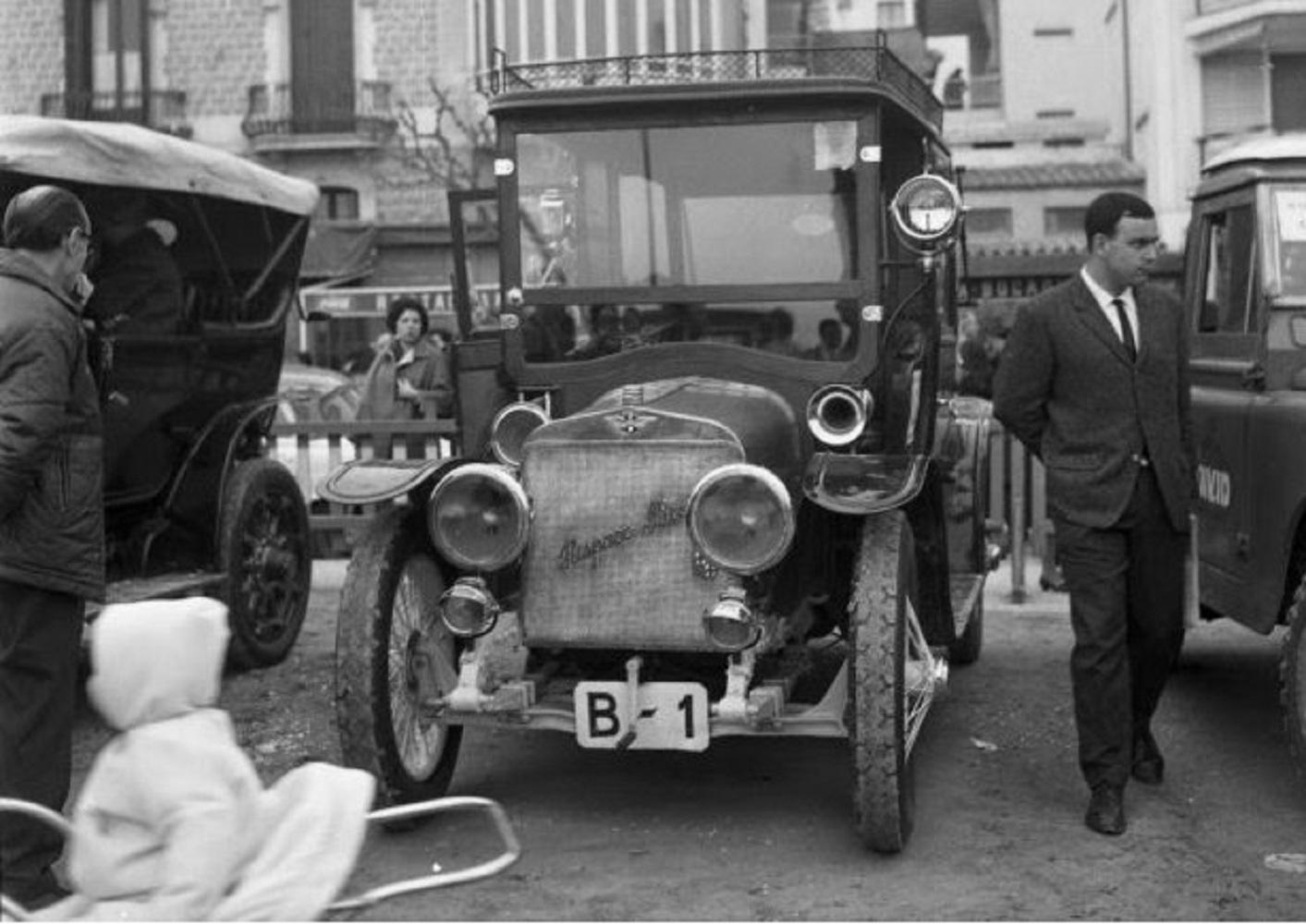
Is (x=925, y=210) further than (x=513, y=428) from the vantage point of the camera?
No

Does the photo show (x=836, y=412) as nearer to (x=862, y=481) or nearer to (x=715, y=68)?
(x=862, y=481)

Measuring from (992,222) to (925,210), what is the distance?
2387 centimetres

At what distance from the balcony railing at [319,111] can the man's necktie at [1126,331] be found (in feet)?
83.4

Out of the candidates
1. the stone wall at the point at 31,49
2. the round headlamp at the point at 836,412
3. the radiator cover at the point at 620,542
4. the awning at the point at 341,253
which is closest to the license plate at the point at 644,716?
the radiator cover at the point at 620,542

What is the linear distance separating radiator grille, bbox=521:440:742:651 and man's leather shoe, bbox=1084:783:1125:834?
1343 millimetres

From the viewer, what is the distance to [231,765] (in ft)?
9.86

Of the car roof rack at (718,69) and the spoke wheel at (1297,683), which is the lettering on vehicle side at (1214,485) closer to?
the spoke wheel at (1297,683)

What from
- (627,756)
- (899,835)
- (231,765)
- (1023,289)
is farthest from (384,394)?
(1023,289)

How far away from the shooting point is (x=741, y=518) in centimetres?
521

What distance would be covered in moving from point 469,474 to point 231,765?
242 centimetres

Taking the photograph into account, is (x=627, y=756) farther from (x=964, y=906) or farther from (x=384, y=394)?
(x=384, y=394)

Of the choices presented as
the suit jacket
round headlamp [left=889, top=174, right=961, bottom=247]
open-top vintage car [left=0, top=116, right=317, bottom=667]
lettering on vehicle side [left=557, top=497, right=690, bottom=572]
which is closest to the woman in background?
open-top vintage car [left=0, top=116, right=317, bottom=667]

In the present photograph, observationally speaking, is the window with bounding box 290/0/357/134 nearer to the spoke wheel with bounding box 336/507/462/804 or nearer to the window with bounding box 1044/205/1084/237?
the window with bounding box 1044/205/1084/237

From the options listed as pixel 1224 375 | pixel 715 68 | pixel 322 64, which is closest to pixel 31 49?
pixel 322 64
